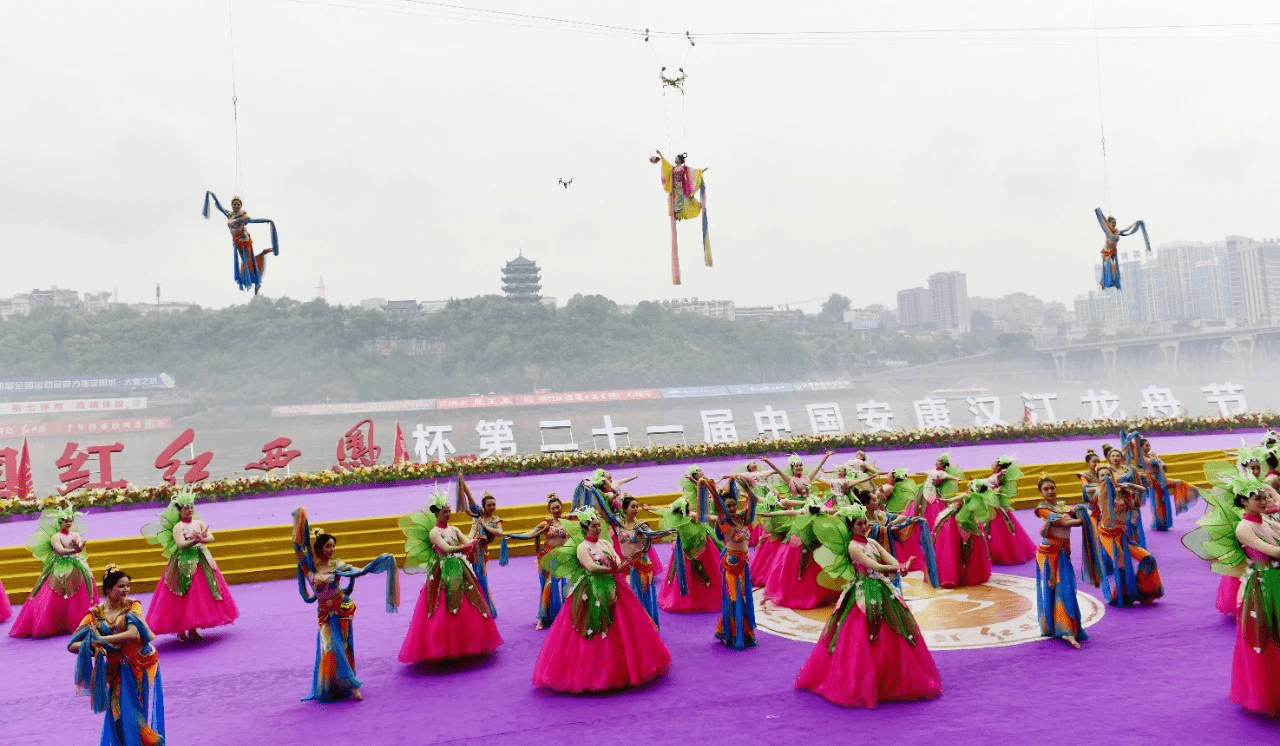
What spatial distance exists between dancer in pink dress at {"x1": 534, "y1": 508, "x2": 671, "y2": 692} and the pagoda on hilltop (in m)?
61.7

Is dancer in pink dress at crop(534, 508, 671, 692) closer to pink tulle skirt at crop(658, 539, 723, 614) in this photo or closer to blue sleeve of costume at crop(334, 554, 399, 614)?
blue sleeve of costume at crop(334, 554, 399, 614)

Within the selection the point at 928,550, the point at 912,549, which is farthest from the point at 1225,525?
the point at 912,549

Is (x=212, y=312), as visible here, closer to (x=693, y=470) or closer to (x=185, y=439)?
(x=185, y=439)

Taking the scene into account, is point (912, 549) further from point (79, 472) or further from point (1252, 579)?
point (79, 472)

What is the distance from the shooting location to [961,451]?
60.2ft

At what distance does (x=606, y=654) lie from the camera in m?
6.07

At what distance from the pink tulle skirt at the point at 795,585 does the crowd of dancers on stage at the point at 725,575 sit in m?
0.02

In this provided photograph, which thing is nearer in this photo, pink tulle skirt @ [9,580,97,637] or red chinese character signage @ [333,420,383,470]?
pink tulle skirt @ [9,580,97,637]

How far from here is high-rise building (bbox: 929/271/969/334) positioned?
79881 millimetres

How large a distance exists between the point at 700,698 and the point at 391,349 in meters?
54.0

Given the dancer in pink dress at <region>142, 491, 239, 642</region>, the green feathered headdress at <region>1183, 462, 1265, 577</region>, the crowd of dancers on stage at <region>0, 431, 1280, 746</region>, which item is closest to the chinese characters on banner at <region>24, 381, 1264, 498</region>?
the dancer in pink dress at <region>142, 491, 239, 642</region>

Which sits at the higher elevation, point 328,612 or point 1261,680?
point 328,612

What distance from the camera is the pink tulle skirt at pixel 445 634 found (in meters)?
6.82

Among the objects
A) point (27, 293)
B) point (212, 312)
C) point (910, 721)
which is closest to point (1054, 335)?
point (212, 312)
